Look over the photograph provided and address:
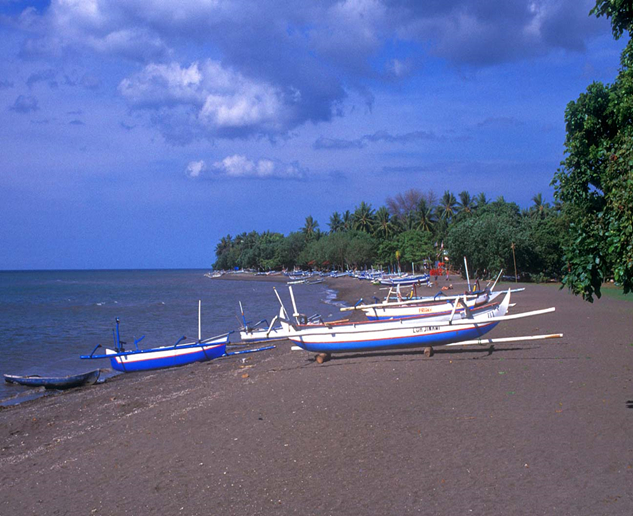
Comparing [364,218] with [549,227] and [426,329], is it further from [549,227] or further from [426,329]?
[426,329]

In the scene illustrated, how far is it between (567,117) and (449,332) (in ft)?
21.1

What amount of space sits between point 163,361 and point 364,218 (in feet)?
Result: 296

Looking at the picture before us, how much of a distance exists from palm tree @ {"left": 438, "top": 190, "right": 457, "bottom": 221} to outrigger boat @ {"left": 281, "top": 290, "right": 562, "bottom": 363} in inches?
3000

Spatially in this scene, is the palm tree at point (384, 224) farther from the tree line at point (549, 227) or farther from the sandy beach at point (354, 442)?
the sandy beach at point (354, 442)

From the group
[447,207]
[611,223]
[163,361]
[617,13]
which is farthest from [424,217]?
[611,223]

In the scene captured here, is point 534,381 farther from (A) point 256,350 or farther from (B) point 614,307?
(B) point 614,307

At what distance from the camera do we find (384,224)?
100188 mm

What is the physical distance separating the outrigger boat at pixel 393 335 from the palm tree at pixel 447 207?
250 ft

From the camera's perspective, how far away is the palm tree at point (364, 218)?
10750 cm

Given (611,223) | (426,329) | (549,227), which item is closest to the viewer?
(611,223)

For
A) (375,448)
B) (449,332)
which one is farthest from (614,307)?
(375,448)

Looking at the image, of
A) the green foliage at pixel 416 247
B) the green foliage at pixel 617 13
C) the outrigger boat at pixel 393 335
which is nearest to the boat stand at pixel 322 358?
the outrigger boat at pixel 393 335

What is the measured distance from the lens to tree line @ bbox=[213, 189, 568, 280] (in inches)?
1984

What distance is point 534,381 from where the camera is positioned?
11039 millimetres
